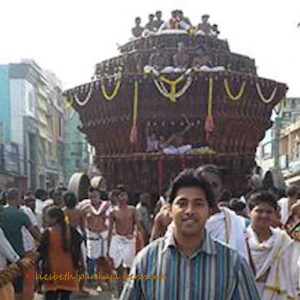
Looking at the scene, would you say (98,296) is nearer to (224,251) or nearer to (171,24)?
(224,251)

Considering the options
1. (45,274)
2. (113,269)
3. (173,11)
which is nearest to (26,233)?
(45,274)

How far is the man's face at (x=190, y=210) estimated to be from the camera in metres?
3.07

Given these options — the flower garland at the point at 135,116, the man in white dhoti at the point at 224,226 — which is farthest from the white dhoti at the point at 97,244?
the man in white dhoti at the point at 224,226

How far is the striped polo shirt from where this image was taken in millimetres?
2982

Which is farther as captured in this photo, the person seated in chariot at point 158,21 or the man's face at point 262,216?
the person seated in chariot at point 158,21

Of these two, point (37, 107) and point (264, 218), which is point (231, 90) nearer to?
point (264, 218)

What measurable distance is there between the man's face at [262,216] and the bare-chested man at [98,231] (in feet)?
17.6

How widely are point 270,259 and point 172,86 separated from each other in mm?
8981

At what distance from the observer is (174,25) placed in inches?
611

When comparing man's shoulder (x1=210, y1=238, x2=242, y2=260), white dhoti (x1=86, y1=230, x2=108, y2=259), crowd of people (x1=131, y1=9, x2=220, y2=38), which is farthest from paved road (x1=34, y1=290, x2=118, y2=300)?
crowd of people (x1=131, y1=9, x2=220, y2=38)

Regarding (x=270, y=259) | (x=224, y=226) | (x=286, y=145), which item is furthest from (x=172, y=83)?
(x=286, y=145)

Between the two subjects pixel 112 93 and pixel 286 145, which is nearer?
pixel 112 93

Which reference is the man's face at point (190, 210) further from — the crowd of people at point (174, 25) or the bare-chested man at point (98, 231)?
the crowd of people at point (174, 25)

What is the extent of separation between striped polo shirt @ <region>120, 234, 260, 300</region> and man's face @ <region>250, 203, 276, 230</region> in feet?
5.14
